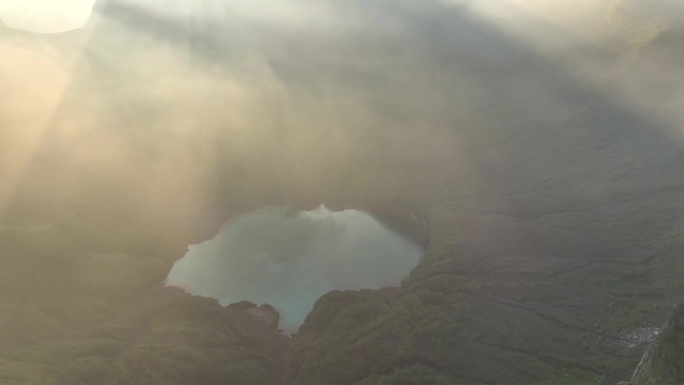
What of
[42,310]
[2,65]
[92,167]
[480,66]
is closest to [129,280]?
[42,310]

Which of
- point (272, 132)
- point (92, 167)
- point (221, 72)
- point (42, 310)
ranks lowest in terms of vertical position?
point (42, 310)

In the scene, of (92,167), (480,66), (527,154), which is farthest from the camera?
(480,66)

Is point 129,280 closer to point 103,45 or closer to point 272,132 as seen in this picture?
point 272,132

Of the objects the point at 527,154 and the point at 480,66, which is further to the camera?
the point at 480,66

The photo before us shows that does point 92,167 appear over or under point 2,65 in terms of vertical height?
under

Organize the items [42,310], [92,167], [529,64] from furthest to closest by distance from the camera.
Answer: [529,64] < [92,167] < [42,310]

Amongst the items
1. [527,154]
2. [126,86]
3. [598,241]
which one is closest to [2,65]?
[126,86]
